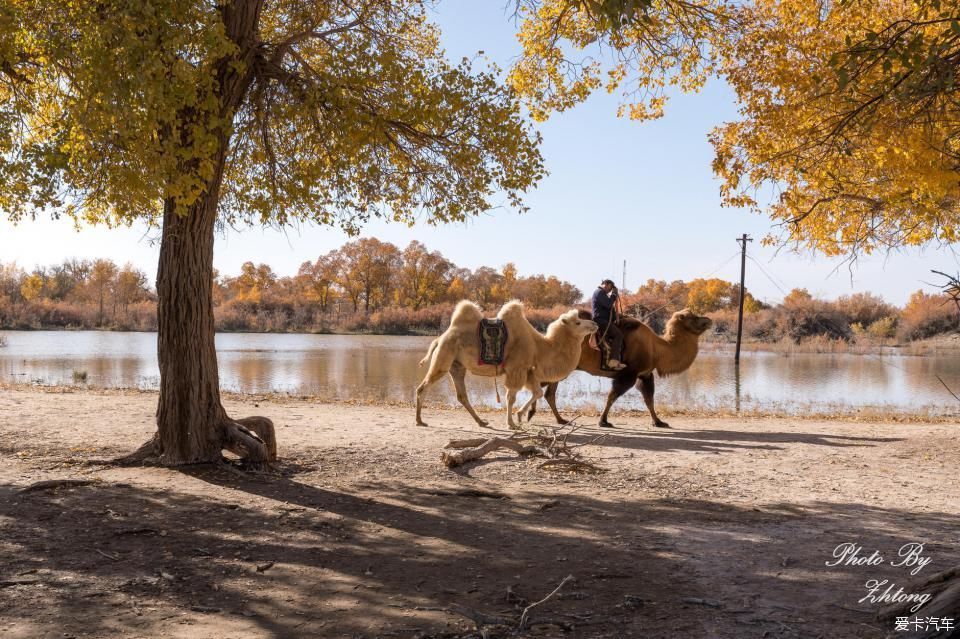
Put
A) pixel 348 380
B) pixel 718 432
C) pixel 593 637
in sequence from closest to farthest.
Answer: pixel 593 637, pixel 718 432, pixel 348 380

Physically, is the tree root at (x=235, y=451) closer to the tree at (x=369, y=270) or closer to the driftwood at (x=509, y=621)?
the driftwood at (x=509, y=621)

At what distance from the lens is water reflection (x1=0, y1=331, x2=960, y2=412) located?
21.1 metres

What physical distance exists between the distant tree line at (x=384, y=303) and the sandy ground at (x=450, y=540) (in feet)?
143

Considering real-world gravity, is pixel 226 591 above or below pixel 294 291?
below

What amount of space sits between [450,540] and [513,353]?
658cm

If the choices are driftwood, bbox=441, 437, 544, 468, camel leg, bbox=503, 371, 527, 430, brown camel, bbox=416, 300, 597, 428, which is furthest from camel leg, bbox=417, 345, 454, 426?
driftwood, bbox=441, 437, 544, 468

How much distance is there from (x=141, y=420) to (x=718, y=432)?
362 inches

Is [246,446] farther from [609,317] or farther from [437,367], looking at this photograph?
[609,317]

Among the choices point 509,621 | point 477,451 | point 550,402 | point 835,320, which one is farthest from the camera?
point 835,320

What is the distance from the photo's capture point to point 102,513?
638cm

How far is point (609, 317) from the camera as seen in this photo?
13.5 meters

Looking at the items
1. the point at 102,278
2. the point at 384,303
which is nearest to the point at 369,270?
the point at 384,303

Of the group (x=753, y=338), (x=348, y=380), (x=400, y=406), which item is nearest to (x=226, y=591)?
(x=400, y=406)

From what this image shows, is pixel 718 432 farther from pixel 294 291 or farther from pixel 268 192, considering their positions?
pixel 294 291
